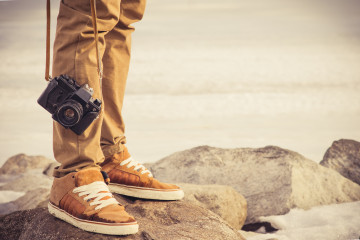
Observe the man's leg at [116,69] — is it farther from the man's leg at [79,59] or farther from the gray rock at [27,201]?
the gray rock at [27,201]

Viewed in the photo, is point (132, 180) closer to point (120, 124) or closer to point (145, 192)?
point (145, 192)

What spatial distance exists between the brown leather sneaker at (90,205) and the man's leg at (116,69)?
0.25 meters

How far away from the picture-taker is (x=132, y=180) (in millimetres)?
2318

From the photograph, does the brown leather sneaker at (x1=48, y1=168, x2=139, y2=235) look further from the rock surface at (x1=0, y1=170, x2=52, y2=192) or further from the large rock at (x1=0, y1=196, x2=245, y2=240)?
the rock surface at (x1=0, y1=170, x2=52, y2=192)

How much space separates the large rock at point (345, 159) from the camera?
165 inches

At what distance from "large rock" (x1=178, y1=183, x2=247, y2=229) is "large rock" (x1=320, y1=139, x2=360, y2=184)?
124 centimetres

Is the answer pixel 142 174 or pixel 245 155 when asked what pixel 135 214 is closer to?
pixel 142 174

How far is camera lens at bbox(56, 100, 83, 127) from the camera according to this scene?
6.11ft

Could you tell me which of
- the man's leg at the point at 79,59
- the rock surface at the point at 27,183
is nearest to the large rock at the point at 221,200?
the man's leg at the point at 79,59

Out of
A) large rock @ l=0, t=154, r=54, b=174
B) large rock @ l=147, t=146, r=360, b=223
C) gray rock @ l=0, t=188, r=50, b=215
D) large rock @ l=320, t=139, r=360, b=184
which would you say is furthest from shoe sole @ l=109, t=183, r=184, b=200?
large rock @ l=0, t=154, r=54, b=174

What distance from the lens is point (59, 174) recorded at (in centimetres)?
205

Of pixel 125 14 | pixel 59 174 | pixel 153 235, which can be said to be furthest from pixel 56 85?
pixel 153 235

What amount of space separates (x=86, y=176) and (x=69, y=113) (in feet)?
0.87

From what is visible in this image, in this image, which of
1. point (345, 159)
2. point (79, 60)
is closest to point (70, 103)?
point (79, 60)
